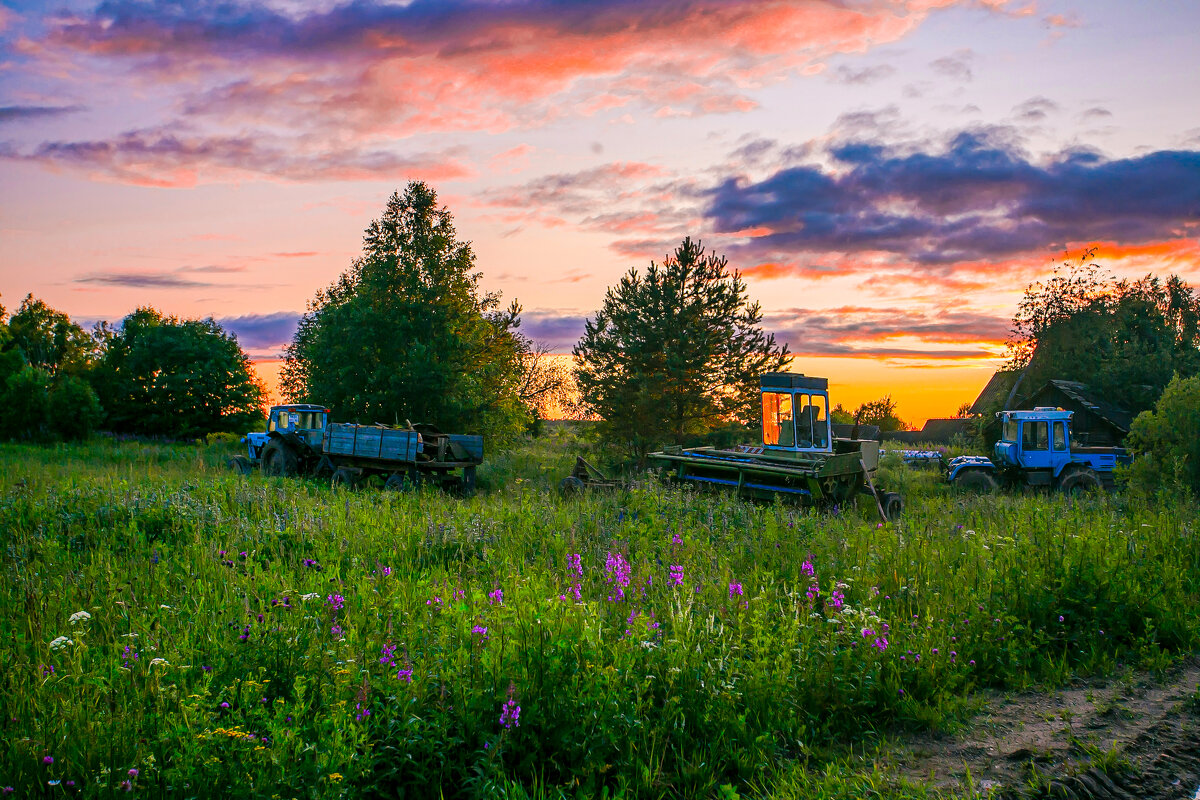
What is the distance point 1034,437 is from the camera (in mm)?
20141

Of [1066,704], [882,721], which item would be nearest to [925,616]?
[1066,704]

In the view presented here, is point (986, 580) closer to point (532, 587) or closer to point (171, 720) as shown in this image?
point (532, 587)

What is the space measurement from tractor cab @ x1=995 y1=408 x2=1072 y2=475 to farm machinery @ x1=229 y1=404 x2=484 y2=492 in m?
15.1

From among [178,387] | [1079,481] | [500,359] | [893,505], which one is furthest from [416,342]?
[178,387]

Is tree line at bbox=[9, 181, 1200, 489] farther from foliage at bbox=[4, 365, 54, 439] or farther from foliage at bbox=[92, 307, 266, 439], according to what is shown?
foliage at bbox=[92, 307, 266, 439]

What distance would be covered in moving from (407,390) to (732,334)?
42.9ft

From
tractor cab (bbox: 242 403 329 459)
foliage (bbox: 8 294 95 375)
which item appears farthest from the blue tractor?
foliage (bbox: 8 294 95 375)

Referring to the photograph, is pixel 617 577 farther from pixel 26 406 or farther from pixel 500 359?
pixel 26 406

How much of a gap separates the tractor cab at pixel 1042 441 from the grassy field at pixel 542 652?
11894 millimetres

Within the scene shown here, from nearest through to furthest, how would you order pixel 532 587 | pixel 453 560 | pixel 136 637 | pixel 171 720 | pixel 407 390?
pixel 171 720 → pixel 136 637 → pixel 532 587 → pixel 453 560 → pixel 407 390

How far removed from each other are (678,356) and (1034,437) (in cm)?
1220

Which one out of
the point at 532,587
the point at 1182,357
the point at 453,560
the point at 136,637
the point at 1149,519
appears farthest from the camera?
the point at 1182,357

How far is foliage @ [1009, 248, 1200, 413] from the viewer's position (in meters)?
34.1

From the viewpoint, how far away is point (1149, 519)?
9.72 meters
